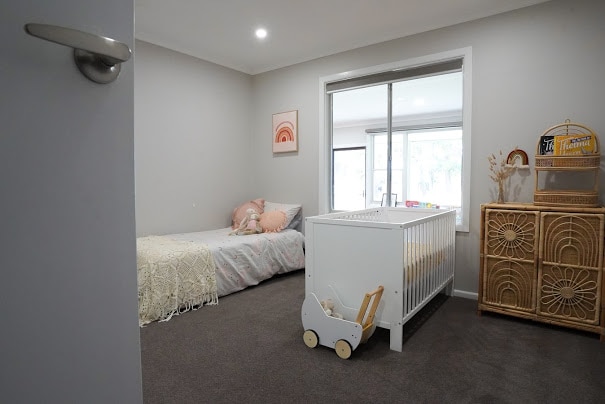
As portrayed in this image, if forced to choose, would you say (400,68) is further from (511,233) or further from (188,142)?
(188,142)

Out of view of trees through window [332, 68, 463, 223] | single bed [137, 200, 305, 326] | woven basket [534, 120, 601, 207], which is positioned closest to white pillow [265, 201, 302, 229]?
single bed [137, 200, 305, 326]

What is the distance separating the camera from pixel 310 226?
91.9 inches

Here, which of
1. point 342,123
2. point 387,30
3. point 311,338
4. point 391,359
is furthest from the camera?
point 342,123

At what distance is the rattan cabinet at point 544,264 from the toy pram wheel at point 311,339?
4.45ft

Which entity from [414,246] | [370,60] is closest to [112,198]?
[414,246]

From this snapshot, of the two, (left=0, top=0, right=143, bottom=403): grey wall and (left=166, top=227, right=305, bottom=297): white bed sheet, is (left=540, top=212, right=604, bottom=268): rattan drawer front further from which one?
(left=0, top=0, right=143, bottom=403): grey wall

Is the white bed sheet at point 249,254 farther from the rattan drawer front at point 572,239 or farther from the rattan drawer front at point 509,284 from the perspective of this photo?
the rattan drawer front at point 572,239

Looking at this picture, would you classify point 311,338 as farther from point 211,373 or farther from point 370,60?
point 370,60

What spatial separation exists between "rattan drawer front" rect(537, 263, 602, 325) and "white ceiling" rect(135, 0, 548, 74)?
2018 mm

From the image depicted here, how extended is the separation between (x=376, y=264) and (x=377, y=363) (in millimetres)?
547

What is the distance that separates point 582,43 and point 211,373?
3320 mm

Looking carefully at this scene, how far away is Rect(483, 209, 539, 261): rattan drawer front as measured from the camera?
7.93 feet

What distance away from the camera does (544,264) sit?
2367 mm

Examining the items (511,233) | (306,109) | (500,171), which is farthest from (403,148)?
(511,233)
